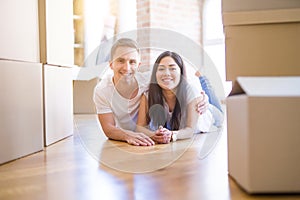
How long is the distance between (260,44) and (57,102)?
2.53 ft

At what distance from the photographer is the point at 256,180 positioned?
0.58 m

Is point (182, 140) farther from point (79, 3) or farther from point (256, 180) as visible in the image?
point (79, 3)

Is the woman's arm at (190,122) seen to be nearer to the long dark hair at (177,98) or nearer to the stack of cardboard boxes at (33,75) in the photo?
the long dark hair at (177,98)

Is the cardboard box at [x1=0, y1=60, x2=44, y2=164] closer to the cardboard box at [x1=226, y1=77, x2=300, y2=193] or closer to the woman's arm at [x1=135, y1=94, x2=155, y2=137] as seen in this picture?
the woman's arm at [x1=135, y1=94, x2=155, y2=137]

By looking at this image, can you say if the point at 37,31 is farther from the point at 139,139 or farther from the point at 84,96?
the point at 84,96

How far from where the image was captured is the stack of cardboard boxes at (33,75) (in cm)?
90

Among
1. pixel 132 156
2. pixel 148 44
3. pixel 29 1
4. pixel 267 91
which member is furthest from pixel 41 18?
pixel 148 44

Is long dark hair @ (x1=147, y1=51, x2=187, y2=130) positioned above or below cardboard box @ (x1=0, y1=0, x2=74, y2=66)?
below

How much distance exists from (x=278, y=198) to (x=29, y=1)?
91cm

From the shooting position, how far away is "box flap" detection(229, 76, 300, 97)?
584 mm

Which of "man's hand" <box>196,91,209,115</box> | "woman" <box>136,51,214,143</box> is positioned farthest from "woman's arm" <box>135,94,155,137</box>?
"man's hand" <box>196,91,209,115</box>

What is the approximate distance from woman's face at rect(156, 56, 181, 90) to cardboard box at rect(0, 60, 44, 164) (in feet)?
1.45

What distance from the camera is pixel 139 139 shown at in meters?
1.19

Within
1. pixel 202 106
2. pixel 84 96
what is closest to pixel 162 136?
pixel 202 106
